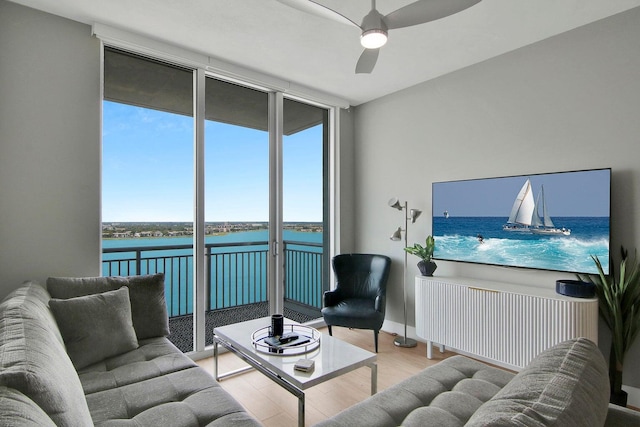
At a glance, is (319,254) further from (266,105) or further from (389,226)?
(266,105)

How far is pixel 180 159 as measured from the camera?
10.1 ft

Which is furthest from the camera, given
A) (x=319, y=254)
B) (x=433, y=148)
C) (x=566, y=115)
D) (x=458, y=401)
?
(x=319, y=254)

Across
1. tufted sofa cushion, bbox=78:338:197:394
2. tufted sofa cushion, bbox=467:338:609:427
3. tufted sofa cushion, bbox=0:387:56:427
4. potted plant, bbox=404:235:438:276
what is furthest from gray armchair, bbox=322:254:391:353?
tufted sofa cushion, bbox=0:387:56:427

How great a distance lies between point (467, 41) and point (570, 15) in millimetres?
673

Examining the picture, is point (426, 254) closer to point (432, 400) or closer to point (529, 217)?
point (529, 217)

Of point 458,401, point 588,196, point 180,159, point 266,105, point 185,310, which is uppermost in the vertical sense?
point 266,105

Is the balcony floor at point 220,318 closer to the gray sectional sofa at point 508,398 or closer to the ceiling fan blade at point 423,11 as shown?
the gray sectional sofa at point 508,398

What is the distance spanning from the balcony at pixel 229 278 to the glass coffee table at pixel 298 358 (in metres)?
1.12

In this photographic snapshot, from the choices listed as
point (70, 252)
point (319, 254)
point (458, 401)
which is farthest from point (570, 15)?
point (70, 252)

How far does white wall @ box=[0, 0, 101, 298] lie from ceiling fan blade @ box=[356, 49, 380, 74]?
200 centimetres

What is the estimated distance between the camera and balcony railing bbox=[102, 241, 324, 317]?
348 cm

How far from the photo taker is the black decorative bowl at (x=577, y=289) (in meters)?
2.32

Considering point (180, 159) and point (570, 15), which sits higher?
point (570, 15)

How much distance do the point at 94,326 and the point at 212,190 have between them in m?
1.59
